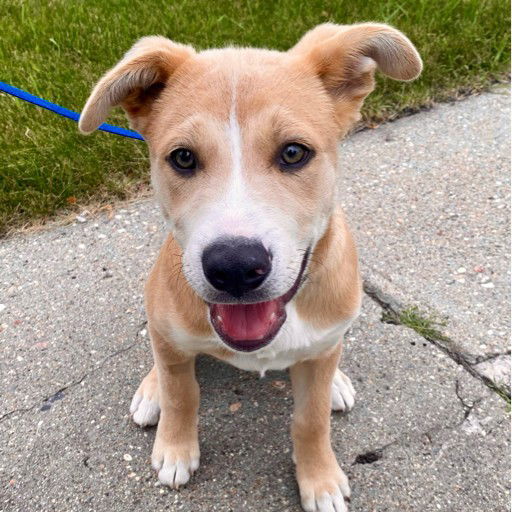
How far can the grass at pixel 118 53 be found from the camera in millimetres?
4148

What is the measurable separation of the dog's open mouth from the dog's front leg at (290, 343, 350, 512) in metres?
0.43

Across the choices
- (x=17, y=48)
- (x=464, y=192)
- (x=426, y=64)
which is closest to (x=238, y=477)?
(x=464, y=192)

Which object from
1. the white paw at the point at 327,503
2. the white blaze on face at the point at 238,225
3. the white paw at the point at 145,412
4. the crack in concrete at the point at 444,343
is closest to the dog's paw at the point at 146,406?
the white paw at the point at 145,412

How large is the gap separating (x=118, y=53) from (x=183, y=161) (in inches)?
125

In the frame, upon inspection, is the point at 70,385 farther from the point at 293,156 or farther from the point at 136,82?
the point at 293,156

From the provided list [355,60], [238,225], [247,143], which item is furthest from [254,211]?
[355,60]

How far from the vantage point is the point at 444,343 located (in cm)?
318

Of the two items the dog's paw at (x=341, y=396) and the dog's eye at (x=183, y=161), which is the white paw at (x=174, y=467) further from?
the dog's eye at (x=183, y=161)

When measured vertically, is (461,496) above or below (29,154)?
below

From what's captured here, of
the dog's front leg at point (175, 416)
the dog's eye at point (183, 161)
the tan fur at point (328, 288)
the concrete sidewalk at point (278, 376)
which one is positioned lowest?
the concrete sidewalk at point (278, 376)

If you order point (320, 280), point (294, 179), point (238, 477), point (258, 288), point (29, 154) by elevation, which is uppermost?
point (294, 179)

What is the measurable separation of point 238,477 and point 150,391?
563 mm

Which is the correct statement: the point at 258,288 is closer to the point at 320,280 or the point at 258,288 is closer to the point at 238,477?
the point at 320,280

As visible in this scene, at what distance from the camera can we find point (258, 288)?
195 cm
